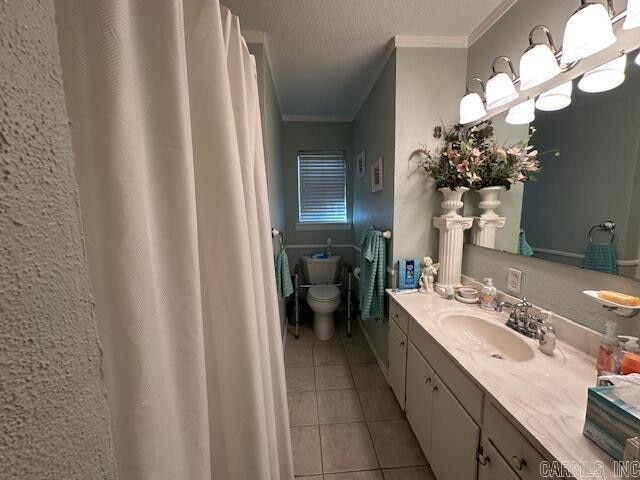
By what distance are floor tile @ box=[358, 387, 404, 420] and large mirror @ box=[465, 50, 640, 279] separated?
124cm

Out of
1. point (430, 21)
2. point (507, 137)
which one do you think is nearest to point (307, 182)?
point (430, 21)

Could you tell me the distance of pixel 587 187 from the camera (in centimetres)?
93

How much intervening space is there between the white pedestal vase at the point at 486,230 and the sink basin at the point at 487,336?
0.48 m

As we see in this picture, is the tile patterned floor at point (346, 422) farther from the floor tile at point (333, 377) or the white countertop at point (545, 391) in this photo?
the white countertop at point (545, 391)

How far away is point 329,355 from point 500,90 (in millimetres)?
2230

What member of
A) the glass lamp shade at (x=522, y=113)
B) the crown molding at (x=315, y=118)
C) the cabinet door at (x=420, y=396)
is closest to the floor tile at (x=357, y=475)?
the cabinet door at (x=420, y=396)

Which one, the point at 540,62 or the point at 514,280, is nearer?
the point at 540,62

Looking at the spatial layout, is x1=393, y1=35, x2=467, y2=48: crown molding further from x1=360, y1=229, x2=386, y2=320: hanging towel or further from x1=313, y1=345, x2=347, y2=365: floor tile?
x1=313, y1=345, x2=347, y2=365: floor tile

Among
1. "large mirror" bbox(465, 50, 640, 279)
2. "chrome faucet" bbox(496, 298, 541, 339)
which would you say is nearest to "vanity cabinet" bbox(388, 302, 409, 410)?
"chrome faucet" bbox(496, 298, 541, 339)

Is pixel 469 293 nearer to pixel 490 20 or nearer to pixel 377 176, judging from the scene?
pixel 377 176

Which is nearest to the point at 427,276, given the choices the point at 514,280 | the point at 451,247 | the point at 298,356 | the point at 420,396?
the point at 451,247

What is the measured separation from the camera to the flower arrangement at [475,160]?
1.21m

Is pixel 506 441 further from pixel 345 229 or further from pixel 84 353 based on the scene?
pixel 345 229

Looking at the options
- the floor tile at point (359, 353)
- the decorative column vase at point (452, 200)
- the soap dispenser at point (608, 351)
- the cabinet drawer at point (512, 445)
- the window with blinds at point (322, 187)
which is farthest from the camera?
the window with blinds at point (322, 187)
